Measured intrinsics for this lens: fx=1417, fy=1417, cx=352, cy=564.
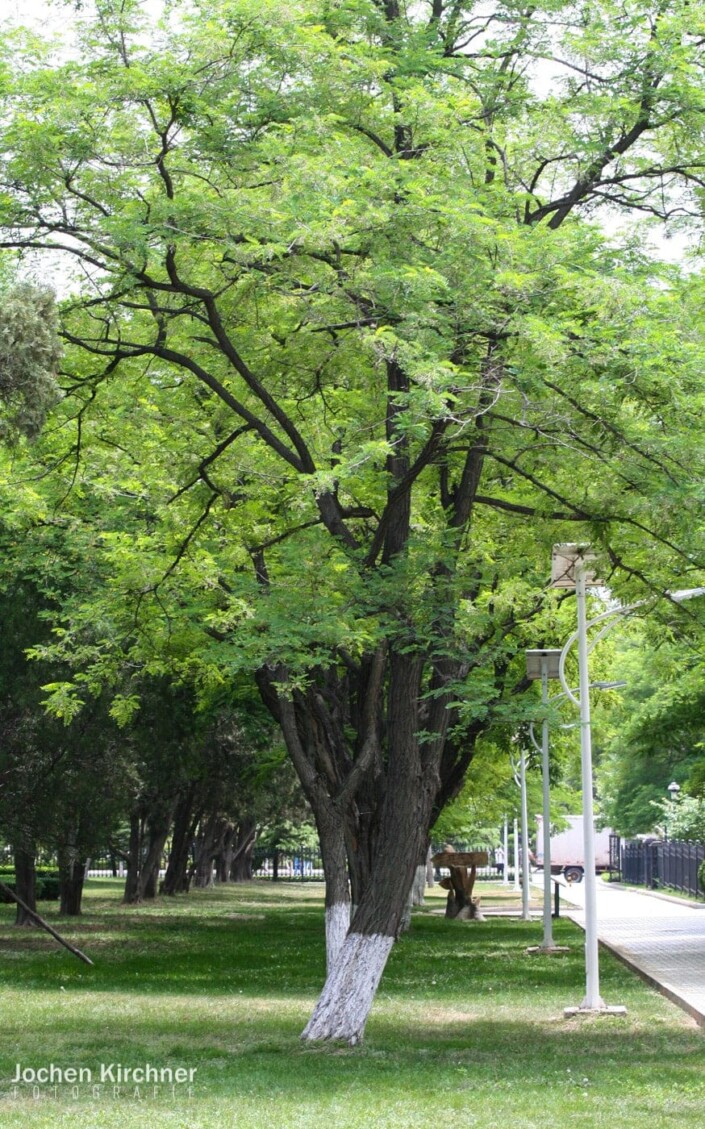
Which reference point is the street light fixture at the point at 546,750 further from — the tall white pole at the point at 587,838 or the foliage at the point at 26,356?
the foliage at the point at 26,356

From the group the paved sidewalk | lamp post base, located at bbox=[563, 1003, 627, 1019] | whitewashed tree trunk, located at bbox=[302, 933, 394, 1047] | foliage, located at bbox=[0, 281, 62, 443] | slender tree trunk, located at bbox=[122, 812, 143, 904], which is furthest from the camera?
slender tree trunk, located at bbox=[122, 812, 143, 904]

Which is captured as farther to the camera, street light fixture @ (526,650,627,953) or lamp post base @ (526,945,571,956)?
lamp post base @ (526,945,571,956)

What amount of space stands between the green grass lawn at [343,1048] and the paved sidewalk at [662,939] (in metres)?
0.43

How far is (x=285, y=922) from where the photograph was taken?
34.4m

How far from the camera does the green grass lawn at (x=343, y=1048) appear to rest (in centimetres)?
922

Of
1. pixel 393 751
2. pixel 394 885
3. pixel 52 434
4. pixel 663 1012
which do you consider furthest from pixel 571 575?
pixel 52 434

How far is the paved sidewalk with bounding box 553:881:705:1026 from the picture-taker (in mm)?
17422

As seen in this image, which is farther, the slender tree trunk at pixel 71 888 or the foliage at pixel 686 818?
the foliage at pixel 686 818

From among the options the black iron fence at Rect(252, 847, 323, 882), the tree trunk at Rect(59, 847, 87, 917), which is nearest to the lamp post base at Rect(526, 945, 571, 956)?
the tree trunk at Rect(59, 847, 87, 917)

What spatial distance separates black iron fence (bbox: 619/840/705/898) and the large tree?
27.2 metres

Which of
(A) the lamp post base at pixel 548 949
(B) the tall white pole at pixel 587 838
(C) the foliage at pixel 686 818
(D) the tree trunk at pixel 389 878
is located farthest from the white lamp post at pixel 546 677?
(C) the foliage at pixel 686 818

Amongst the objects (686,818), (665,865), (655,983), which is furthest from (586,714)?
(665,865)

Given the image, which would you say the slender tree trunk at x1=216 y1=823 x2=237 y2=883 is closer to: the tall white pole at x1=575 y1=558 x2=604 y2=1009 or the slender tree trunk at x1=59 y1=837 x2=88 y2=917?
the slender tree trunk at x1=59 y1=837 x2=88 y2=917

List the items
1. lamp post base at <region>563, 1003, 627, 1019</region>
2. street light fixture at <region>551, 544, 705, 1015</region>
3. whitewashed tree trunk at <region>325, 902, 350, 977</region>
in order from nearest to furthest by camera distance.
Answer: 1. street light fixture at <region>551, 544, 705, 1015</region>
2. lamp post base at <region>563, 1003, 627, 1019</region>
3. whitewashed tree trunk at <region>325, 902, 350, 977</region>
